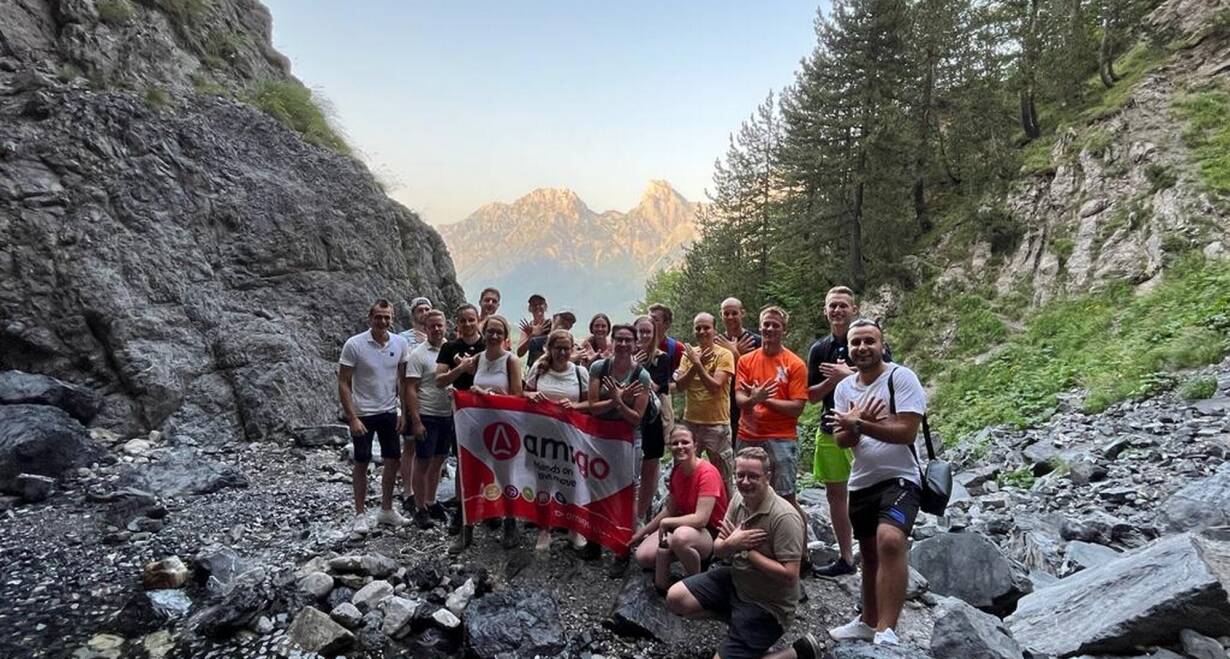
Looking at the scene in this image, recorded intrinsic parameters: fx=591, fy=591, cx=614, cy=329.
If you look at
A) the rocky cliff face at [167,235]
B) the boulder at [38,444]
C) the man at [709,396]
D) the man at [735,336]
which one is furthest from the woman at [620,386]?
the rocky cliff face at [167,235]

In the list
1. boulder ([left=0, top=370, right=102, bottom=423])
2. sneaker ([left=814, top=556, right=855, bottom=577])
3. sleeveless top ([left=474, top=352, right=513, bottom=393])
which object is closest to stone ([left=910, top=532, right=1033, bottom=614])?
sneaker ([left=814, top=556, right=855, bottom=577])

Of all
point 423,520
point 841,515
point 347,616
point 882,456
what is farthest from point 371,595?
point 882,456

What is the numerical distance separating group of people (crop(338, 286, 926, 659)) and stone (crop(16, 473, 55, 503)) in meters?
4.38

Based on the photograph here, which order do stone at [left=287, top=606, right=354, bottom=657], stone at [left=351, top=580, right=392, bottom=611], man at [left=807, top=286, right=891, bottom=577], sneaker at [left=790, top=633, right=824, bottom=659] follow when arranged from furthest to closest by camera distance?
1. stone at [left=351, top=580, right=392, bottom=611]
2. man at [left=807, top=286, right=891, bottom=577]
3. stone at [left=287, top=606, right=354, bottom=657]
4. sneaker at [left=790, top=633, right=824, bottom=659]

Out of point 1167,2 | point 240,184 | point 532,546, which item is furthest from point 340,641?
point 1167,2

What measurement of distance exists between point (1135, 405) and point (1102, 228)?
8.71 metres

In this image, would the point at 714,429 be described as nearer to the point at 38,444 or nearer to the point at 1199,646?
the point at 1199,646

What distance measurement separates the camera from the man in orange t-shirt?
5.57 meters

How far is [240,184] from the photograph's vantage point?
12969mm

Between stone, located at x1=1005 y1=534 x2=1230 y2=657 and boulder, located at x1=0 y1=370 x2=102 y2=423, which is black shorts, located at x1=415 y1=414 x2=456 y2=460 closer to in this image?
stone, located at x1=1005 y1=534 x2=1230 y2=657

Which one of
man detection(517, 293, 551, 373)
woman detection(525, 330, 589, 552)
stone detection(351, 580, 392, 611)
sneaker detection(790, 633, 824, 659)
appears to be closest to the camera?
sneaker detection(790, 633, 824, 659)

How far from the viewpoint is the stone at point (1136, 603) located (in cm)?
402

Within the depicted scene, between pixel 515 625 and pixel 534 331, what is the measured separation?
3824 millimetres

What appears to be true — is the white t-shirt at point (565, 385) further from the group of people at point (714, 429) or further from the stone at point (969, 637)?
the stone at point (969, 637)
